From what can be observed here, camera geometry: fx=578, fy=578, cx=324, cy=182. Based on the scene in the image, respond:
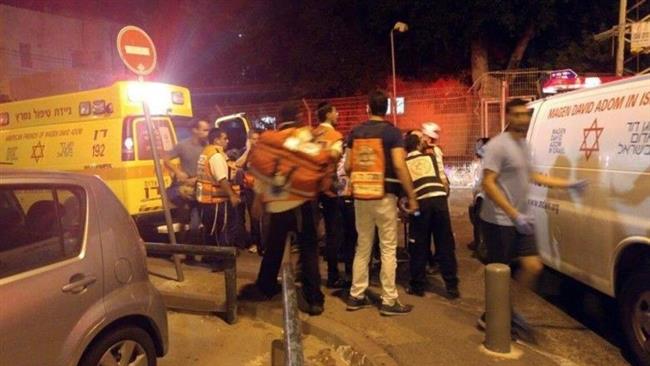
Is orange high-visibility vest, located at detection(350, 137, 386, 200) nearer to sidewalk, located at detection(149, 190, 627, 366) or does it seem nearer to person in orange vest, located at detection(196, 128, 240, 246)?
sidewalk, located at detection(149, 190, 627, 366)

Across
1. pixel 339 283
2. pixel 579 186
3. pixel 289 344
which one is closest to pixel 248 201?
pixel 339 283

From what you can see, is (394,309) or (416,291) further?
(416,291)

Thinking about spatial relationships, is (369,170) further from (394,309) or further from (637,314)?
(637,314)

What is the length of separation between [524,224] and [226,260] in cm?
258

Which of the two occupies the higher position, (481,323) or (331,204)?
(331,204)

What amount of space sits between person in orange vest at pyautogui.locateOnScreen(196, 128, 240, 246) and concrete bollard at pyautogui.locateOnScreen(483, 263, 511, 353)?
11.0 feet

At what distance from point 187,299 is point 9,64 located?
107 ft

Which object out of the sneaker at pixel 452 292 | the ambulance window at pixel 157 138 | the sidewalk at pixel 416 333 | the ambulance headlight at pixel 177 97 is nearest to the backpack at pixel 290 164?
the sidewalk at pixel 416 333

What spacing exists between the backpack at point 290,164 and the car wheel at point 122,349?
1.64 meters

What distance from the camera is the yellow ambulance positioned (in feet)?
27.4

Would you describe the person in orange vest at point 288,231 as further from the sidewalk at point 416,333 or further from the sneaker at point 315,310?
the sidewalk at point 416,333

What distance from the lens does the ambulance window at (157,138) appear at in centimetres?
845

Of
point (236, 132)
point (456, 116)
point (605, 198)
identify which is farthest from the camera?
point (456, 116)

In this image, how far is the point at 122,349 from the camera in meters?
3.46
